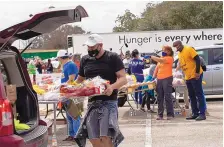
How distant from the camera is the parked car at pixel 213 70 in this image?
43.4 feet

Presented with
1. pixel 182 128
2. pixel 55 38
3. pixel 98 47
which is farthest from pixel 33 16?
pixel 55 38

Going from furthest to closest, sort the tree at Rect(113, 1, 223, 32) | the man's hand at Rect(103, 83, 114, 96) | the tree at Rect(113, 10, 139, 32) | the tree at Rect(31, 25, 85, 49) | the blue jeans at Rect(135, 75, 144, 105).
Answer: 1. the tree at Rect(31, 25, 85, 49)
2. the tree at Rect(113, 10, 139, 32)
3. the tree at Rect(113, 1, 223, 32)
4. the blue jeans at Rect(135, 75, 144, 105)
5. the man's hand at Rect(103, 83, 114, 96)

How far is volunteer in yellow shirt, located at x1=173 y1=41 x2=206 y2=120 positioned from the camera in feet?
31.7

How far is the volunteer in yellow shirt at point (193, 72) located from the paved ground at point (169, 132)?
42cm

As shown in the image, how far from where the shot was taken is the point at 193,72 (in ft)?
31.9

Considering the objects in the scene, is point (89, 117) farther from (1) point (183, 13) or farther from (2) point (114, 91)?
(1) point (183, 13)

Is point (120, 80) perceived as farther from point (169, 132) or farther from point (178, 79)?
point (178, 79)

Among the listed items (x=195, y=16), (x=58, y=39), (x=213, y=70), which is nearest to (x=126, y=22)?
(x=58, y=39)

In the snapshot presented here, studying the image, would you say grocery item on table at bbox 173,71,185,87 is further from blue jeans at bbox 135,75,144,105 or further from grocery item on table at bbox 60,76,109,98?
grocery item on table at bbox 60,76,109,98

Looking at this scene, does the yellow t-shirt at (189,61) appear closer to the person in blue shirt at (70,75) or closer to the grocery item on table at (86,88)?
the person in blue shirt at (70,75)

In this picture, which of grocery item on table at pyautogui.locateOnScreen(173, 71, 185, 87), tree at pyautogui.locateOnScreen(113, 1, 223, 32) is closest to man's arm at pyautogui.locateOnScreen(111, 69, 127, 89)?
grocery item on table at pyautogui.locateOnScreen(173, 71, 185, 87)

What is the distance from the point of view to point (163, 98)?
1050 centimetres

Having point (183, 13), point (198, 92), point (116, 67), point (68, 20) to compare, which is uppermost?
point (183, 13)

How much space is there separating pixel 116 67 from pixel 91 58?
0.35 metres
